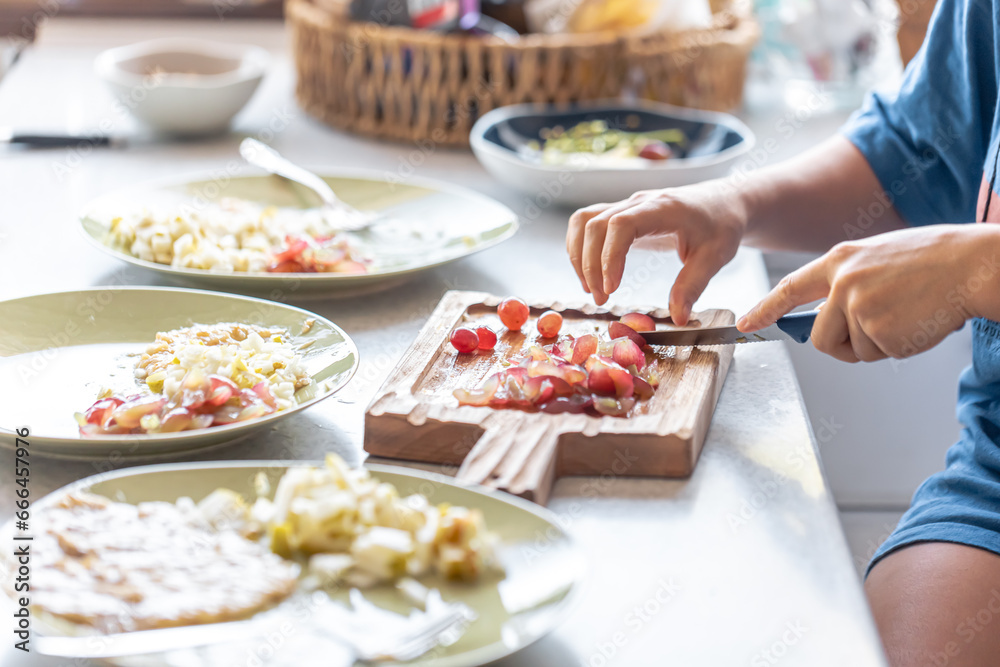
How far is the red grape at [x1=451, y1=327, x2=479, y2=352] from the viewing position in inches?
38.0

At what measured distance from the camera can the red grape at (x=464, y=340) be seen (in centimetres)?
96

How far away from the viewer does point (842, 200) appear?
1295mm

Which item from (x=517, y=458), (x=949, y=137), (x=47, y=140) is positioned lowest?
(x=47, y=140)

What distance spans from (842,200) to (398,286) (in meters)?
0.57

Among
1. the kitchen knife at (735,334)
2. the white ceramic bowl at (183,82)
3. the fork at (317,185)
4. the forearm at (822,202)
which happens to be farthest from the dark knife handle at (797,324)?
the white ceramic bowl at (183,82)

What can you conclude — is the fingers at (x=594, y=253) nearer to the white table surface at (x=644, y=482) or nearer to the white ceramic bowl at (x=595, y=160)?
the white table surface at (x=644, y=482)

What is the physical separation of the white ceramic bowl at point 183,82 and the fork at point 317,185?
0.29 m

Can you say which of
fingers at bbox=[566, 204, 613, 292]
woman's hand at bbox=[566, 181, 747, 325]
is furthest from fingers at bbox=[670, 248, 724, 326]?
fingers at bbox=[566, 204, 613, 292]

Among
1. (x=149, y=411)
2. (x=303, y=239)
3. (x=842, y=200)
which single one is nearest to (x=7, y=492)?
(x=149, y=411)

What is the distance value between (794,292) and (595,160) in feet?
2.25

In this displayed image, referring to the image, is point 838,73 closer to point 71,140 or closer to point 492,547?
point 71,140

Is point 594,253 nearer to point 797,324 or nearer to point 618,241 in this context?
point 618,241

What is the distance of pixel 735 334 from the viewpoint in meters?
0.96

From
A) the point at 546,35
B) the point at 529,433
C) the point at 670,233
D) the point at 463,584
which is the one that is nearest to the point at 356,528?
the point at 463,584
